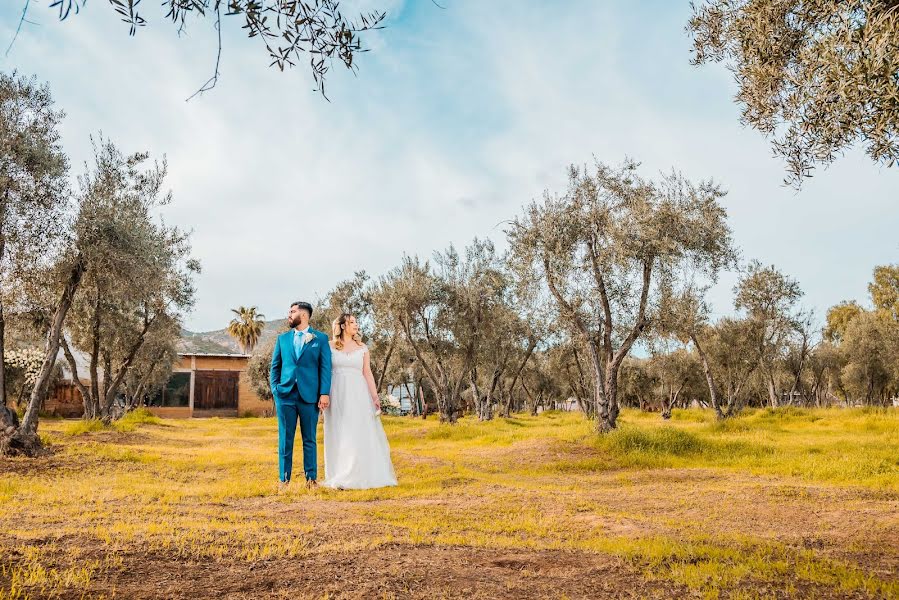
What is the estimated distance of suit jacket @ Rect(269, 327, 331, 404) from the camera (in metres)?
10.1

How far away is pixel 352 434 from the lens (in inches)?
397

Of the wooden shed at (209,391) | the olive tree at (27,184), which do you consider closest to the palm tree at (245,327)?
the wooden shed at (209,391)

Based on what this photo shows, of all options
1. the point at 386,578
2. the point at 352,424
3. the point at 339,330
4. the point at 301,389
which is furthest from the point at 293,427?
the point at 386,578

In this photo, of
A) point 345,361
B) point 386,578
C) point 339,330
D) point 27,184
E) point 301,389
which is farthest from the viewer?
point 27,184

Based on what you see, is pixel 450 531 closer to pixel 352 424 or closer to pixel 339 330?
pixel 352 424

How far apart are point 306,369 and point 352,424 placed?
1.17 metres

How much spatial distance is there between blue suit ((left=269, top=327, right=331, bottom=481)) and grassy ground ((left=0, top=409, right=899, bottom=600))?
918 millimetres

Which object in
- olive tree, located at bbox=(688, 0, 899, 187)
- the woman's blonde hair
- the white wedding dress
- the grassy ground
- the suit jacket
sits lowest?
the grassy ground

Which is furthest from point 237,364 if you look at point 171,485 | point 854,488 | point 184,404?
point 854,488

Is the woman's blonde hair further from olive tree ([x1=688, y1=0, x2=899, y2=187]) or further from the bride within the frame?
olive tree ([x1=688, y1=0, x2=899, y2=187])

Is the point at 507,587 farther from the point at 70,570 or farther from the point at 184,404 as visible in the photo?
the point at 184,404

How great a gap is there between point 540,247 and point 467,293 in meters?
12.8

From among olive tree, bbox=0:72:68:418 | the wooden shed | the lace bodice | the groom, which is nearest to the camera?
the groom

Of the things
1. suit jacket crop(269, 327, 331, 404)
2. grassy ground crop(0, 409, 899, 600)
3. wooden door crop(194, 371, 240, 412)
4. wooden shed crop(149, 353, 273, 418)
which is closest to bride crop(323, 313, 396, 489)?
suit jacket crop(269, 327, 331, 404)
